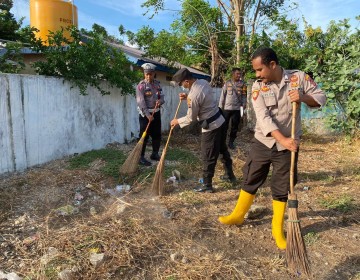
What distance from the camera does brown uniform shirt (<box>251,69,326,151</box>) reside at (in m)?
2.93

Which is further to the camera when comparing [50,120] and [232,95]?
[232,95]

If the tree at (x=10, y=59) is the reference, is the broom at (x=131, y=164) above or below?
below

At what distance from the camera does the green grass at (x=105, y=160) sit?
5.20 meters

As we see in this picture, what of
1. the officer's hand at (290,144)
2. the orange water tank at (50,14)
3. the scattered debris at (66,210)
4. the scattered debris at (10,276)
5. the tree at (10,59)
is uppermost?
the orange water tank at (50,14)

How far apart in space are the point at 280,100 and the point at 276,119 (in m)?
0.19

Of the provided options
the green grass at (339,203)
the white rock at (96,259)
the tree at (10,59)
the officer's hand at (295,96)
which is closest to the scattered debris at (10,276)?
the white rock at (96,259)

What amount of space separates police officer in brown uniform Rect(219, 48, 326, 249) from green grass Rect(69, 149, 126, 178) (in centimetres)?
254

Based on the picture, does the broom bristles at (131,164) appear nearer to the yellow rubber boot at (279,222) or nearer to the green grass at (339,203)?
the yellow rubber boot at (279,222)

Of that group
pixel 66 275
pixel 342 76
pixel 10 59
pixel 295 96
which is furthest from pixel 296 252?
pixel 342 76

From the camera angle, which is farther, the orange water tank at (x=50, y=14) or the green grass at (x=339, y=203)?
the orange water tank at (x=50, y=14)

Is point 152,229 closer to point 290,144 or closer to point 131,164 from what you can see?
point 290,144

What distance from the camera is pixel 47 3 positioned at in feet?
34.8

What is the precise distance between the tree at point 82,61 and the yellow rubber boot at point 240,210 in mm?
3824

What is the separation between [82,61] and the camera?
5.99m
